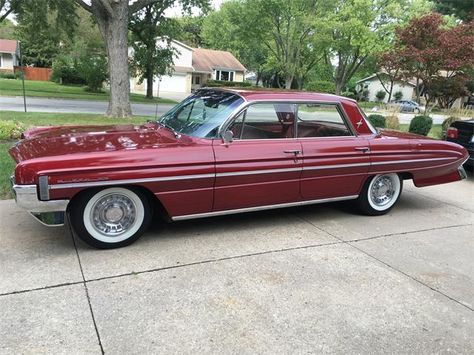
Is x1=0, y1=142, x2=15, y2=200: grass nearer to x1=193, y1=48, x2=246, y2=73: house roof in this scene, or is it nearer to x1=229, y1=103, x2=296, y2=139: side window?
x1=229, y1=103, x2=296, y2=139: side window

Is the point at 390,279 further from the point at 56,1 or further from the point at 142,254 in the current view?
the point at 56,1

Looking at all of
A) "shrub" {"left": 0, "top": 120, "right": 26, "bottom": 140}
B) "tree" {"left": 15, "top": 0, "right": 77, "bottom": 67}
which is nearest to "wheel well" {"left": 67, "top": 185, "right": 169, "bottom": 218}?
"shrub" {"left": 0, "top": 120, "right": 26, "bottom": 140}

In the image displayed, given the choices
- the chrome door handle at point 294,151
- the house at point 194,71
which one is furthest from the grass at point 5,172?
the house at point 194,71

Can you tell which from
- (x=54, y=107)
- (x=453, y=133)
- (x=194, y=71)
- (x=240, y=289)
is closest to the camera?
(x=240, y=289)

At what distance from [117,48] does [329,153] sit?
10.1 meters

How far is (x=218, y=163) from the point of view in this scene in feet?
14.6

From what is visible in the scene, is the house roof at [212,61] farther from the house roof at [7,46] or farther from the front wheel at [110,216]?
the front wheel at [110,216]

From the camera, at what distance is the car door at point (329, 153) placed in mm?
5090

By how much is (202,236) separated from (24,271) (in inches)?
68.4

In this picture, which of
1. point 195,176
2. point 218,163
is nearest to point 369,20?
point 218,163

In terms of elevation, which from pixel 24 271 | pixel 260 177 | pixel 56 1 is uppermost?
pixel 56 1

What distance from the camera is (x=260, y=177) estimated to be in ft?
15.6

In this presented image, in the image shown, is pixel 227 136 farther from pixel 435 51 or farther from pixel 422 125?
pixel 435 51

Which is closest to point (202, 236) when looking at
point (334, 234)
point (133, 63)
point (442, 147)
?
point (334, 234)
